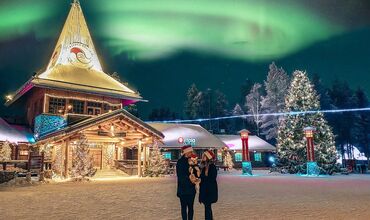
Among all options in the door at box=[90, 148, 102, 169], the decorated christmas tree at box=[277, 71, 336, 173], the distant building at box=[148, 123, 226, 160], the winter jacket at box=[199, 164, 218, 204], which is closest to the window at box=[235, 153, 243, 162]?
the distant building at box=[148, 123, 226, 160]

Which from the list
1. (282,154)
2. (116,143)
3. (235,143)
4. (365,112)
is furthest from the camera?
(365,112)

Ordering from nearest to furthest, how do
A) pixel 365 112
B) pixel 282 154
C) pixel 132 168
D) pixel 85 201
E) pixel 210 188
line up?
pixel 210 188
pixel 85 201
pixel 132 168
pixel 282 154
pixel 365 112

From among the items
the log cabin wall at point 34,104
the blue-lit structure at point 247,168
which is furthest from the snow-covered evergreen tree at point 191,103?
the log cabin wall at point 34,104

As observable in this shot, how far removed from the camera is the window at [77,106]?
30.1 meters

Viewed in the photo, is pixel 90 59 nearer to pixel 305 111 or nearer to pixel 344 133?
pixel 305 111

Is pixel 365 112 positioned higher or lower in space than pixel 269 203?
higher

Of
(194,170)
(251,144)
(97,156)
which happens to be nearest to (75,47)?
(97,156)

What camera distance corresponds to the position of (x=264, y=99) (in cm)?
5656

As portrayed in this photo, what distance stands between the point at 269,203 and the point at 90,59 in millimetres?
29645

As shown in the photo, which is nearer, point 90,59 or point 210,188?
point 210,188

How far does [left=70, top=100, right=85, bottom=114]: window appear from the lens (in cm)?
3010

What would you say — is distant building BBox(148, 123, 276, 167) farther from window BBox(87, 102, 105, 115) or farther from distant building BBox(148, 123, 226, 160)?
window BBox(87, 102, 105, 115)

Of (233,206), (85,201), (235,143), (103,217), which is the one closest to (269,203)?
(233,206)

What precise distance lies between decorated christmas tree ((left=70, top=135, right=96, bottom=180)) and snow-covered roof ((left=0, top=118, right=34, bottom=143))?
30.2 ft
